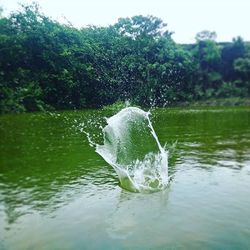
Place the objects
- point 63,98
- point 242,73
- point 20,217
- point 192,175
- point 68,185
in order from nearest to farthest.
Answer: point 20,217 < point 68,185 < point 192,175 < point 63,98 < point 242,73

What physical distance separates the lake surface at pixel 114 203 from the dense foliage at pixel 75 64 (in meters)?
11.9

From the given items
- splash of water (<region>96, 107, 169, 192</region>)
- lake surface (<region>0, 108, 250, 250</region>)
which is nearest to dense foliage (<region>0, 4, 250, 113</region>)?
lake surface (<region>0, 108, 250, 250</region>)

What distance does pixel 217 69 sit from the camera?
65125mm

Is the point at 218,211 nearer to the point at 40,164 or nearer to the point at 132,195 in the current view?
the point at 132,195

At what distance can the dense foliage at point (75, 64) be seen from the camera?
2881 cm

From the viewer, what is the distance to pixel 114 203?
1021 centimetres

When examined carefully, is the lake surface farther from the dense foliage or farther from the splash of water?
the dense foliage

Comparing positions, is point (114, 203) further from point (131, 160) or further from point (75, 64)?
point (75, 64)

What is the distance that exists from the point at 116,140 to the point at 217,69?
53950 millimetres

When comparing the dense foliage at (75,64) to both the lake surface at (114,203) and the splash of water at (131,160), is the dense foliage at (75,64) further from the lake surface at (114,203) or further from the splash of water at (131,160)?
the splash of water at (131,160)

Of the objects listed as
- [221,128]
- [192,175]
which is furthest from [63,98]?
[192,175]

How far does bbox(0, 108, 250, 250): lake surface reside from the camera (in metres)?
7.98

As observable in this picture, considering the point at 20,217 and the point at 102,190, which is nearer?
the point at 20,217

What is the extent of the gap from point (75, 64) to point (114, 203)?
18.9 meters
